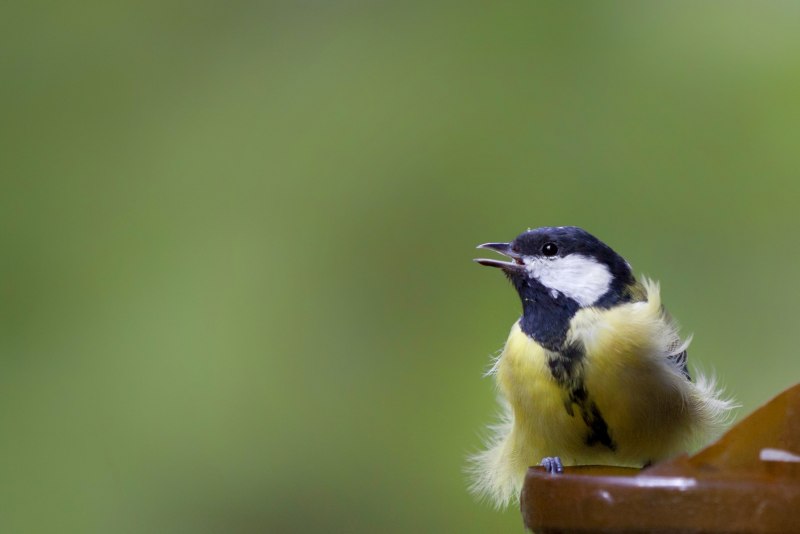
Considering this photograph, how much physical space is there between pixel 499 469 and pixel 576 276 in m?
0.33

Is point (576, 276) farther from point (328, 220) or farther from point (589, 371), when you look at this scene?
point (328, 220)

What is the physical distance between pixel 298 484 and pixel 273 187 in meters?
0.95

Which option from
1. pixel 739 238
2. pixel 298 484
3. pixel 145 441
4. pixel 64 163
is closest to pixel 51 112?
pixel 64 163

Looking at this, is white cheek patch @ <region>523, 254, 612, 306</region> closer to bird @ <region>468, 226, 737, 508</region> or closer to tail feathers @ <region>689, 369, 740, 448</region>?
bird @ <region>468, 226, 737, 508</region>

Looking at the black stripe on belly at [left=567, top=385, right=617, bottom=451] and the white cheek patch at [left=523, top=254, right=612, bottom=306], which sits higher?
the white cheek patch at [left=523, top=254, right=612, bottom=306]

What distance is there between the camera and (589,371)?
1356mm

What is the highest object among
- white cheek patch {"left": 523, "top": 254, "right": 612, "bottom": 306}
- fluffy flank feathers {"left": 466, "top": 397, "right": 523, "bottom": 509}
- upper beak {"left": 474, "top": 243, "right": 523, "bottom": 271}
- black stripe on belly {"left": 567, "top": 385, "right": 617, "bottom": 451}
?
upper beak {"left": 474, "top": 243, "right": 523, "bottom": 271}

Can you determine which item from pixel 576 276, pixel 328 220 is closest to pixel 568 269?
pixel 576 276

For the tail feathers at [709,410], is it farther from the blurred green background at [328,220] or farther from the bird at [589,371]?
the blurred green background at [328,220]

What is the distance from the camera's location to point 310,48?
3406mm

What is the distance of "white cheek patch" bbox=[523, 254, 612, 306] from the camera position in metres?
1.47

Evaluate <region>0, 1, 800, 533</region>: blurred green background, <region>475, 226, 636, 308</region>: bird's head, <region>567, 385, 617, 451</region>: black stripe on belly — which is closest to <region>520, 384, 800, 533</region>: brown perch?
<region>567, 385, 617, 451</region>: black stripe on belly

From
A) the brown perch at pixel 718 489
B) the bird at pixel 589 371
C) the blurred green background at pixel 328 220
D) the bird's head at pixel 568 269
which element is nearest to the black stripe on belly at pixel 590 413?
the bird at pixel 589 371

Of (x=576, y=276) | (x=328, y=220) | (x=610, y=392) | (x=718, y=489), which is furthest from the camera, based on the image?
(x=328, y=220)
